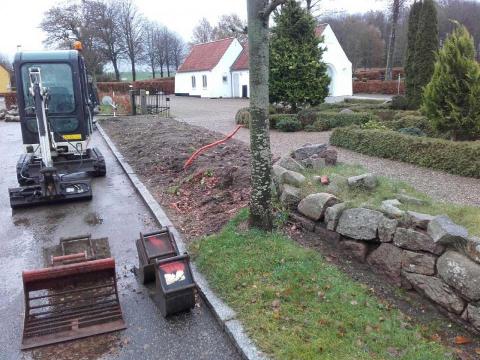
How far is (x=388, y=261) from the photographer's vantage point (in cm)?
459

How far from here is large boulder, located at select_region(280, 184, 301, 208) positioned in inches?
236

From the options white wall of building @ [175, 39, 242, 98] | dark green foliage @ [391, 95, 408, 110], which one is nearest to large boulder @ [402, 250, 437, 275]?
dark green foliage @ [391, 95, 408, 110]

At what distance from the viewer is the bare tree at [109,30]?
51594 mm

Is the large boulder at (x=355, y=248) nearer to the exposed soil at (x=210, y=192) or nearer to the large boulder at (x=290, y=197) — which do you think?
the exposed soil at (x=210, y=192)

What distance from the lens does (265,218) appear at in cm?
559

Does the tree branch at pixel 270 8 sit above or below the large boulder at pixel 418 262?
above

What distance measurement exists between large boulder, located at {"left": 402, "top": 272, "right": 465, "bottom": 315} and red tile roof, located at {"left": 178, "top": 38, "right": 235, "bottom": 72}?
41.2 m

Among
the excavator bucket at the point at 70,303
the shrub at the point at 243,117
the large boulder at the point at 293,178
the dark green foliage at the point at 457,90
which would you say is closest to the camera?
the excavator bucket at the point at 70,303

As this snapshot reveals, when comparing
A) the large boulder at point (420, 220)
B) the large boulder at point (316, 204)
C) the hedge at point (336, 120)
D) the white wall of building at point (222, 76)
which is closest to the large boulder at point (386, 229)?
the large boulder at point (420, 220)

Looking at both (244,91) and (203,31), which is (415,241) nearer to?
(244,91)

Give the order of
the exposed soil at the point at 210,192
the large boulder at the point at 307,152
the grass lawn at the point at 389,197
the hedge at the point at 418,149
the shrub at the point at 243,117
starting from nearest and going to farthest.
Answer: the exposed soil at the point at 210,192 → the grass lawn at the point at 389,197 → the large boulder at the point at 307,152 → the hedge at the point at 418,149 → the shrub at the point at 243,117

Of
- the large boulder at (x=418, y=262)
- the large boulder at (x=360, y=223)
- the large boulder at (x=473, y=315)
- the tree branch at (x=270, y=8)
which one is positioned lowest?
the large boulder at (x=473, y=315)

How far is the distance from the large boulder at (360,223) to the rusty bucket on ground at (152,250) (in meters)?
1.94

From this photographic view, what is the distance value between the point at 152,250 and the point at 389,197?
2970 mm
